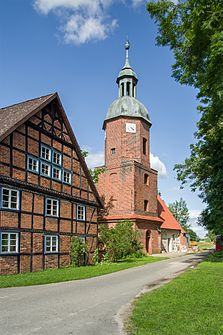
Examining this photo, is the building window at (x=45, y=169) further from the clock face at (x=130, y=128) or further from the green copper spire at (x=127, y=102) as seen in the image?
the green copper spire at (x=127, y=102)

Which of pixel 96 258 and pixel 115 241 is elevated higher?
pixel 115 241

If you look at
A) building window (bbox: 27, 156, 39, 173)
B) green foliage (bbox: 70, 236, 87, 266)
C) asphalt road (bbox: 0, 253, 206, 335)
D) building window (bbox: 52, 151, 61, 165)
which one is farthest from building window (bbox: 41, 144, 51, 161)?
asphalt road (bbox: 0, 253, 206, 335)

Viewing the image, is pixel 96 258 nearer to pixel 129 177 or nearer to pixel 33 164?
pixel 33 164

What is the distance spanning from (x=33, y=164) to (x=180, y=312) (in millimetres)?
13743

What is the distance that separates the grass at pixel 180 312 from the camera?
6602 mm

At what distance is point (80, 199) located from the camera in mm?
24203

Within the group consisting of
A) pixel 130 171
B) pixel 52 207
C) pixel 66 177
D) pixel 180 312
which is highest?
pixel 130 171

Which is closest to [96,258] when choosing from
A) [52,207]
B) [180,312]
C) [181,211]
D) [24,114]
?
[52,207]

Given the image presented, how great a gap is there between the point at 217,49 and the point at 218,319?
6587 mm

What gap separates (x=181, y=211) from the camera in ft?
301

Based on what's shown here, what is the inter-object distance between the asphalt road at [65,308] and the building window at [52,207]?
728cm

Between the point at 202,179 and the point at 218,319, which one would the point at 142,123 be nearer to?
the point at 202,179

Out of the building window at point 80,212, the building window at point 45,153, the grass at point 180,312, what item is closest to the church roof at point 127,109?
the building window at point 80,212

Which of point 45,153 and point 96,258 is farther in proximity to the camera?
point 96,258
